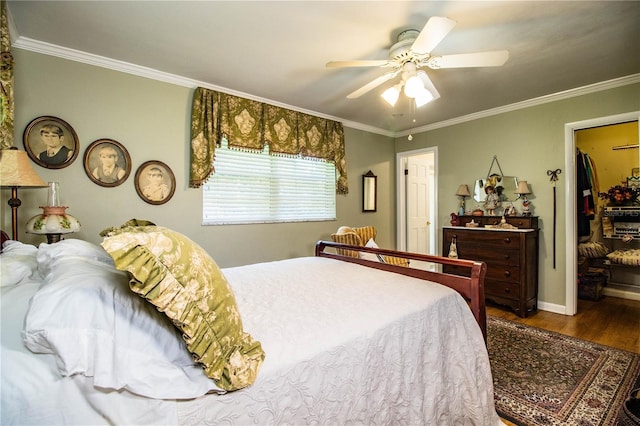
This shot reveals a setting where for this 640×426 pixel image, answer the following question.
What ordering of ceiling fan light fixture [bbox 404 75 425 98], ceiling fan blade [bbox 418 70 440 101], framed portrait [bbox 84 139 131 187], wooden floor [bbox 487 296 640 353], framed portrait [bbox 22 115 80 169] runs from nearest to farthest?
1. ceiling fan light fixture [bbox 404 75 425 98]
2. ceiling fan blade [bbox 418 70 440 101]
3. framed portrait [bbox 22 115 80 169]
4. framed portrait [bbox 84 139 131 187]
5. wooden floor [bbox 487 296 640 353]

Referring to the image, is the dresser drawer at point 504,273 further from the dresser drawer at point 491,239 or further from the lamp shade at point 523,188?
the lamp shade at point 523,188

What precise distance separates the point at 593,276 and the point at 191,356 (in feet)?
16.4

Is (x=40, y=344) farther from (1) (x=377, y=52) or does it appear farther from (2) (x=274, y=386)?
(1) (x=377, y=52)

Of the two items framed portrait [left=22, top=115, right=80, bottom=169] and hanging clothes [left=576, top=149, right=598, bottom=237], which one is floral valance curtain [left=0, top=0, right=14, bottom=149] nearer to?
framed portrait [left=22, top=115, right=80, bottom=169]

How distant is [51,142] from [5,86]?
0.59 m

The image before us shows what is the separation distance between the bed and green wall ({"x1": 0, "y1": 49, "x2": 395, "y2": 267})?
122cm

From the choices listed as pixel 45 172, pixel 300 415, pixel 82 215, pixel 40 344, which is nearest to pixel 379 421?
pixel 300 415

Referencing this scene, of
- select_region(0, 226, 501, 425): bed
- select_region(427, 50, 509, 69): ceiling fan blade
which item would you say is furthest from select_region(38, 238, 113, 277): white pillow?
select_region(427, 50, 509, 69): ceiling fan blade

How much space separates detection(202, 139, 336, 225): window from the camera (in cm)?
326

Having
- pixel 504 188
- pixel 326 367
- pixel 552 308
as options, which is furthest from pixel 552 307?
pixel 326 367

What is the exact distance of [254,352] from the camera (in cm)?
98

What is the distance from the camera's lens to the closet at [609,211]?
3855 mm

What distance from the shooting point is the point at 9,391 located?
69 centimetres

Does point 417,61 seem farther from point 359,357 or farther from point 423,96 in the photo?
point 359,357
